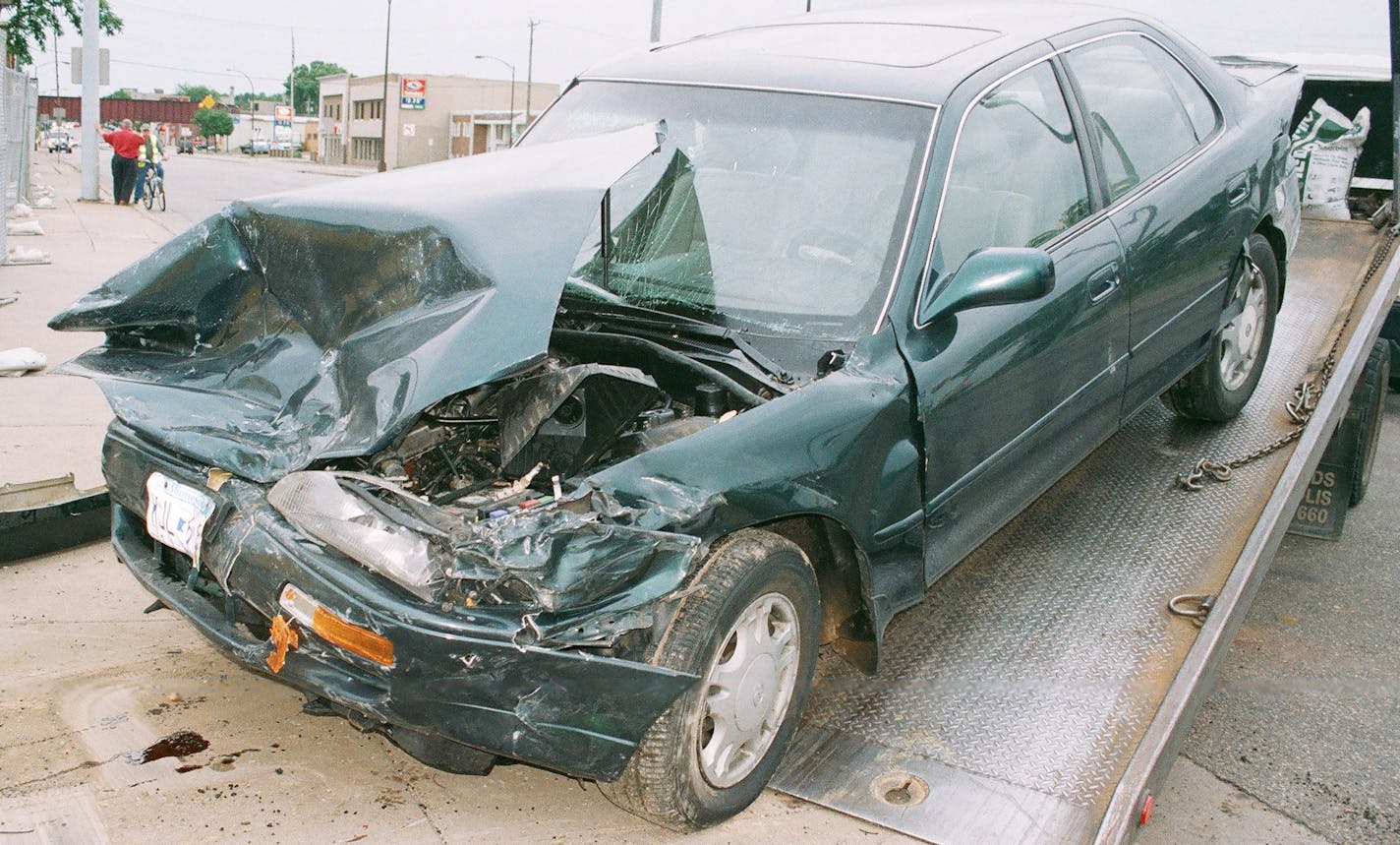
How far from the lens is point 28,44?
41.2 meters

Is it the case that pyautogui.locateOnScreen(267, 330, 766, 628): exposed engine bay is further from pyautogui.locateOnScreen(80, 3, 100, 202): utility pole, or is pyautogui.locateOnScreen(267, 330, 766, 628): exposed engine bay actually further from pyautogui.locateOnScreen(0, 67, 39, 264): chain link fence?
pyautogui.locateOnScreen(80, 3, 100, 202): utility pole

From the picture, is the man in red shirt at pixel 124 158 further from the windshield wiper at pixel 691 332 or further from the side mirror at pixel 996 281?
the side mirror at pixel 996 281

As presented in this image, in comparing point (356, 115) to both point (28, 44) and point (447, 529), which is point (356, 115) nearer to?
point (28, 44)

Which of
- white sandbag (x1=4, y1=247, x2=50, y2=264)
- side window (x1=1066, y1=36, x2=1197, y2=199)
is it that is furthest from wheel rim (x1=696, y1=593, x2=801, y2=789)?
white sandbag (x1=4, y1=247, x2=50, y2=264)

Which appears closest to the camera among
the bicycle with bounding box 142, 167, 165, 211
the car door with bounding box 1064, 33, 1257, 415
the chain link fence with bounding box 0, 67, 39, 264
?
the car door with bounding box 1064, 33, 1257, 415

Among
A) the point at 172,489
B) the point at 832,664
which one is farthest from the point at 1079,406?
the point at 172,489

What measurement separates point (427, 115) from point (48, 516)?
74.4m

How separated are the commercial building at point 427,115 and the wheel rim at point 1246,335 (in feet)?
185

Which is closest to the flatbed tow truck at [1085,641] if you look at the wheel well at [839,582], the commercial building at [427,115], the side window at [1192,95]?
the wheel well at [839,582]

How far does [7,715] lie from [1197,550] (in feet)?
11.8

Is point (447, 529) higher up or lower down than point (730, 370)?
lower down

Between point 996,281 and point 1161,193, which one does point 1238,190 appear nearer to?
point 1161,193

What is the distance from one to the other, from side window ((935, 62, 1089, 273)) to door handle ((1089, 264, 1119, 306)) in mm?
186

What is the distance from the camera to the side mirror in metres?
3.00
